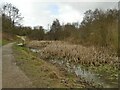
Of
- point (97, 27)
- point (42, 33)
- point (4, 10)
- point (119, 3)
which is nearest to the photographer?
point (119, 3)

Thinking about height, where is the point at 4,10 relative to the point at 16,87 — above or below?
above

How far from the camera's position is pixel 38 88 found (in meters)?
9.35

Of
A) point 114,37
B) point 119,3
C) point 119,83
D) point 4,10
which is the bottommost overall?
point 119,83

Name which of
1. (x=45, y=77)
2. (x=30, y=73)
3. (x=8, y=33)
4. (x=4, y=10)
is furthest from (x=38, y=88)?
(x=4, y=10)

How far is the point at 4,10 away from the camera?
65812 millimetres

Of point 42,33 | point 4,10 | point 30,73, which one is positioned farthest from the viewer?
point 42,33

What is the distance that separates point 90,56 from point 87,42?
29.0 feet

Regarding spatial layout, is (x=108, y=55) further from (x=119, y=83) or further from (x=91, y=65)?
(x=119, y=83)

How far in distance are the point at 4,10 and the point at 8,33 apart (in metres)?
8.14

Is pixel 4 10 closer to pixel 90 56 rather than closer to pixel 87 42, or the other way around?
pixel 87 42

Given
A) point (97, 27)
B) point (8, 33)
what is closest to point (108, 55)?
point (97, 27)

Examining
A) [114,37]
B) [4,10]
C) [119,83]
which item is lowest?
[119,83]

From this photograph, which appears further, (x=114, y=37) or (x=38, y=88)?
(x=114, y=37)

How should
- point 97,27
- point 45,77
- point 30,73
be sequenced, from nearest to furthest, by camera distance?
point 45,77 < point 30,73 < point 97,27
